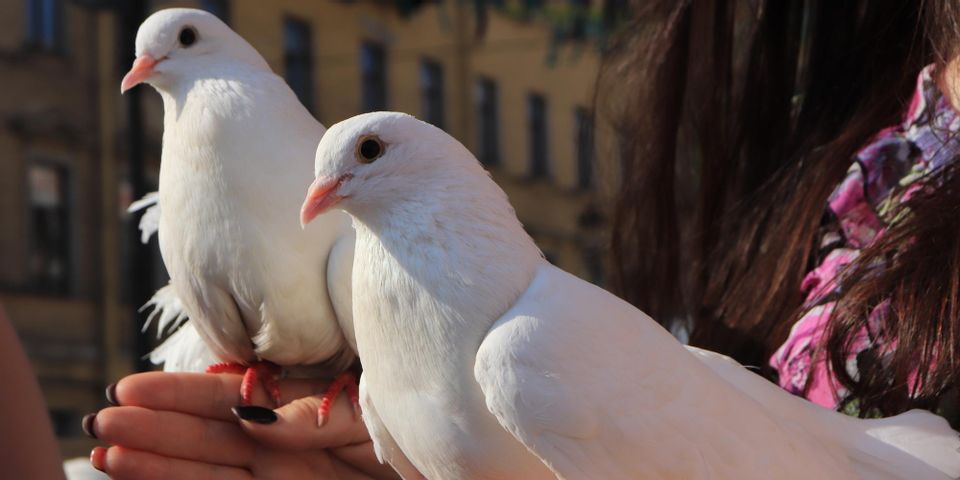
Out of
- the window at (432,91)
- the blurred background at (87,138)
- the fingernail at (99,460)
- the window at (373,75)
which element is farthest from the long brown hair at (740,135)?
the window at (432,91)

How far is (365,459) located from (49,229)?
1674cm

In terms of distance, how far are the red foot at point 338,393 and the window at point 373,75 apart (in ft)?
65.7

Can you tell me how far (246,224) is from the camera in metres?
2.04

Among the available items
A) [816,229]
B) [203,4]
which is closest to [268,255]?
[816,229]

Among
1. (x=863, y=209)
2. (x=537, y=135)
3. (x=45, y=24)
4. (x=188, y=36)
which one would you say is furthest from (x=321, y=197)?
(x=537, y=135)

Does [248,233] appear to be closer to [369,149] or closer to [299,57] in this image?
[369,149]

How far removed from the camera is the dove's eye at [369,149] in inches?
71.1

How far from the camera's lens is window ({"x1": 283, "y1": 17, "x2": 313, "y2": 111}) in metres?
20.7

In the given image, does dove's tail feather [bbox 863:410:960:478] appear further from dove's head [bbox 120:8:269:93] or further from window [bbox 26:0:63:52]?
window [bbox 26:0:63:52]

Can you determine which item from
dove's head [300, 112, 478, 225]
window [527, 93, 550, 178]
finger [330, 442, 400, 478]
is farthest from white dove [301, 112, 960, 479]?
window [527, 93, 550, 178]

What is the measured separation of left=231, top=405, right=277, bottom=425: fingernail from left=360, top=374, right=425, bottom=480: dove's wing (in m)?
0.32

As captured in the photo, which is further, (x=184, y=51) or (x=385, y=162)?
(x=184, y=51)

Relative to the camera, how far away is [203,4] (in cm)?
1884

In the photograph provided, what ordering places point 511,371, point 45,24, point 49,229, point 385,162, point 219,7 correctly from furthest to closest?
point 219,7 → point 49,229 → point 45,24 → point 385,162 → point 511,371
